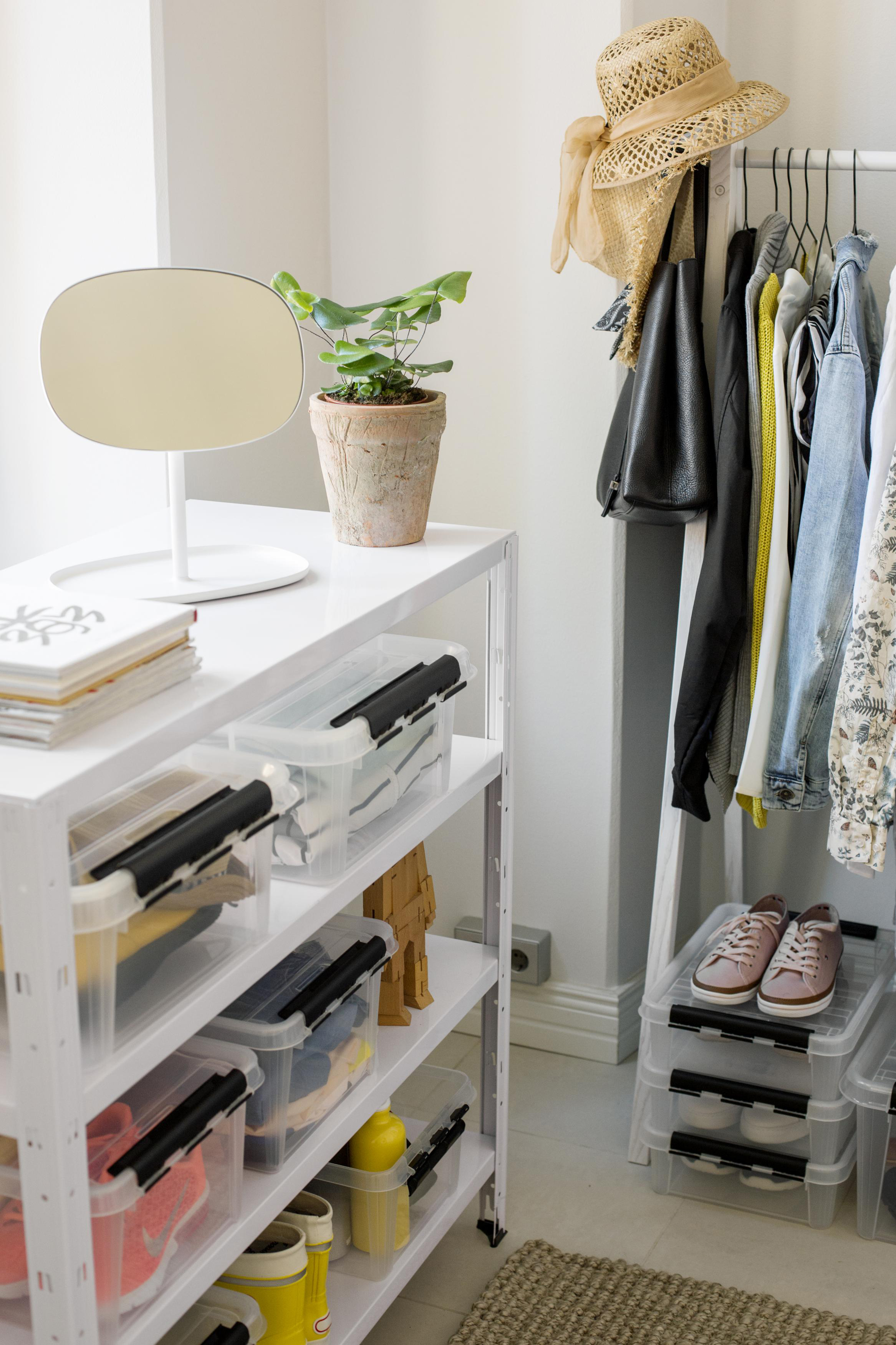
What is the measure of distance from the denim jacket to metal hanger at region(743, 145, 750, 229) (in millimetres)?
167

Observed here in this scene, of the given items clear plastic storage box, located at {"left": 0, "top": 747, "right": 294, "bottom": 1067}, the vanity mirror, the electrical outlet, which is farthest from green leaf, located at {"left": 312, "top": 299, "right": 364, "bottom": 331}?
the electrical outlet

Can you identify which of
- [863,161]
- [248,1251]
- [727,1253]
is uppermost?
[863,161]

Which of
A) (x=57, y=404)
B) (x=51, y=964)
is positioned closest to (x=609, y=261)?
(x=57, y=404)

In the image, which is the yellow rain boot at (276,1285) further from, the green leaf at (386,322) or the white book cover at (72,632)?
the green leaf at (386,322)

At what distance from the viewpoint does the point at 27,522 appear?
1.96m

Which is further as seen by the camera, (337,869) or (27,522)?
(27,522)

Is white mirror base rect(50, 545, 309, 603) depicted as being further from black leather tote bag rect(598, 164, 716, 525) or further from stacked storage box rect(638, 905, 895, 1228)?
stacked storage box rect(638, 905, 895, 1228)

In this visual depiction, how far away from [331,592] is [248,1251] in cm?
71

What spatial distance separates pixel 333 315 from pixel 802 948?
1.16 m

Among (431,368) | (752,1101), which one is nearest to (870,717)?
(752,1101)

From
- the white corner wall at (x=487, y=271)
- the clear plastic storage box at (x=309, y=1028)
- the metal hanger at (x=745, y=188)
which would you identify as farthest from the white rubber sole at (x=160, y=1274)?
the metal hanger at (x=745, y=188)

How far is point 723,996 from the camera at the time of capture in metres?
1.93

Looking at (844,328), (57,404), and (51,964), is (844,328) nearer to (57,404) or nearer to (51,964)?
(57,404)

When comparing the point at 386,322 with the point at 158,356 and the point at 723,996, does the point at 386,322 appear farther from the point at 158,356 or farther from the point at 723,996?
the point at 723,996
